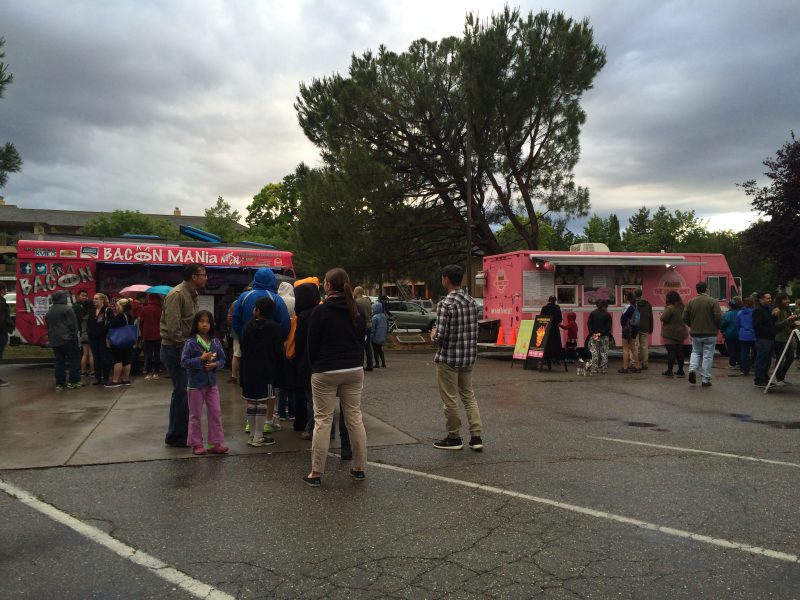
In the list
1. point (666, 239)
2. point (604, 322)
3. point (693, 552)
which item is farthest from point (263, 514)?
point (666, 239)

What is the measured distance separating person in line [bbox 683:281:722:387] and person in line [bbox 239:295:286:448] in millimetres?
8275

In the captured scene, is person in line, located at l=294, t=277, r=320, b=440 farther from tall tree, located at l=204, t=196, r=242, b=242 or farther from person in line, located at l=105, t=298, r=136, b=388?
tall tree, located at l=204, t=196, r=242, b=242

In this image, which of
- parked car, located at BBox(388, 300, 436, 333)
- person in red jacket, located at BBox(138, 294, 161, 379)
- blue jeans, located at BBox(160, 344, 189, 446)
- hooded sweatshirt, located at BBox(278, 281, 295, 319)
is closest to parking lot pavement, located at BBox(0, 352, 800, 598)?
blue jeans, located at BBox(160, 344, 189, 446)

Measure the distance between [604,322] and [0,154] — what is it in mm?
16473

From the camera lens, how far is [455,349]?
21.4 ft

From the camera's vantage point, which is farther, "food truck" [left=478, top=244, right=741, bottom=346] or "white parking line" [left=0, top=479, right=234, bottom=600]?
"food truck" [left=478, top=244, right=741, bottom=346]

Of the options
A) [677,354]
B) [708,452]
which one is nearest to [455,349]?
[708,452]

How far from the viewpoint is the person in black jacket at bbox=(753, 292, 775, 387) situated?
1153 cm

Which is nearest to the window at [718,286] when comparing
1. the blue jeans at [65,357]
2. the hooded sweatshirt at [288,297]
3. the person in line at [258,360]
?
the hooded sweatshirt at [288,297]

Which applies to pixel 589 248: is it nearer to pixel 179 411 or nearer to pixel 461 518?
pixel 179 411

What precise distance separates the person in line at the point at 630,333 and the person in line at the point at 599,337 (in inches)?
15.1

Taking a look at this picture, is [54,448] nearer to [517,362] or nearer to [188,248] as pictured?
[188,248]

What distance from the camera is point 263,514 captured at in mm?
4578

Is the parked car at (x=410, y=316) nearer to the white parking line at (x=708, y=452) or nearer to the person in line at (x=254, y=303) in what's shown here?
the person in line at (x=254, y=303)
